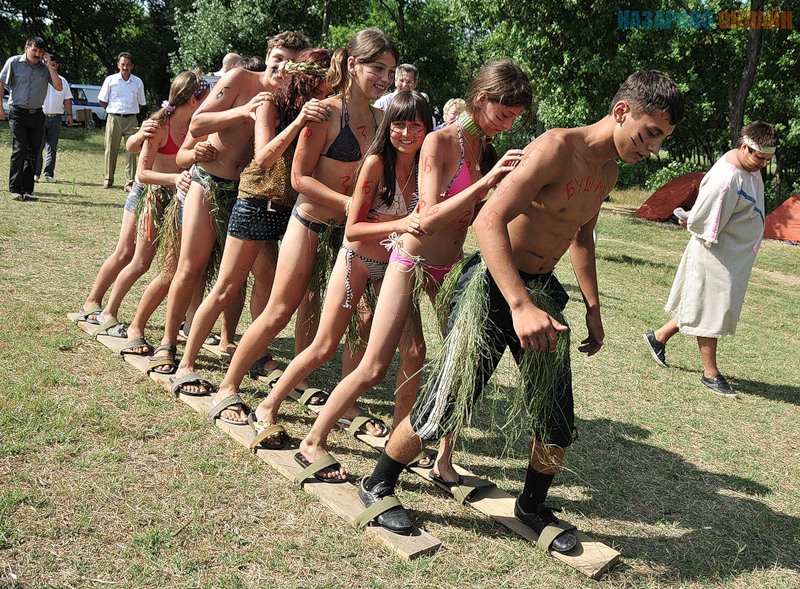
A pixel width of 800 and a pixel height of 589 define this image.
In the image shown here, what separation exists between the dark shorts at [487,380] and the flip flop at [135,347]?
2509 millimetres

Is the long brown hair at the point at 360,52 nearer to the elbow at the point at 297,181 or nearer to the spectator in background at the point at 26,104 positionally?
the elbow at the point at 297,181

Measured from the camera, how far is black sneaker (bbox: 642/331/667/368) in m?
6.23

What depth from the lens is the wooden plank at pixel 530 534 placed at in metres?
3.06

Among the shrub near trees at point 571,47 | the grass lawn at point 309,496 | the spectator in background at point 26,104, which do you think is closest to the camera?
the grass lawn at point 309,496


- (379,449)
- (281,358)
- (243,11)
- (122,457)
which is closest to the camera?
(122,457)

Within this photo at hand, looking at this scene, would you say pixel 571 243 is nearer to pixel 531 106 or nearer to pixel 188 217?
pixel 531 106

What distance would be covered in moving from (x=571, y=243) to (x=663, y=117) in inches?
27.2

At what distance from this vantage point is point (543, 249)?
9.95ft

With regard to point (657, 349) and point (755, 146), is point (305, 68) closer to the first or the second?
point (755, 146)

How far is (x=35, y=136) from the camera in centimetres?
1016

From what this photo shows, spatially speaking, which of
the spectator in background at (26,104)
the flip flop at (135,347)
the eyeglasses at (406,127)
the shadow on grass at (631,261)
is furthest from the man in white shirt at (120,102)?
the eyeglasses at (406,127)

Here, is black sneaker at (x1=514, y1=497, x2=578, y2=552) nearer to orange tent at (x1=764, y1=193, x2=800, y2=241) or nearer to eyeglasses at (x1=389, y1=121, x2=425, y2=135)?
eyeglasses at (x1=389, y1=121, x2=425, y2=135)

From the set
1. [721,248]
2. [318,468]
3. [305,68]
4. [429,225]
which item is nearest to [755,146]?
[721,248]

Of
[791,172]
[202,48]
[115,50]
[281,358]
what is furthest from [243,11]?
[281,358]
